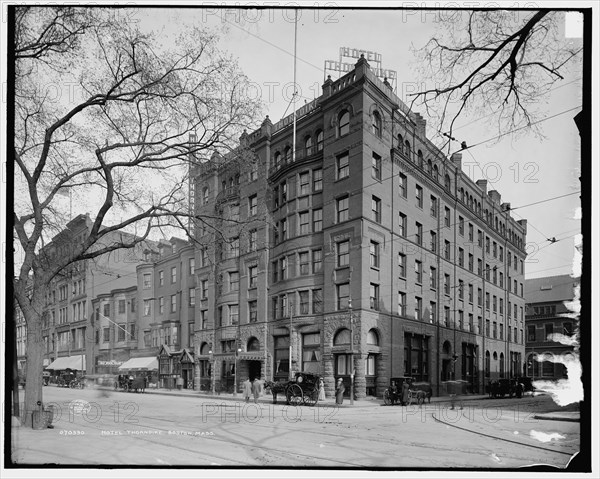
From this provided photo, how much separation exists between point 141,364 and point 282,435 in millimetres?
2048

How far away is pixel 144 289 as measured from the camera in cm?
686

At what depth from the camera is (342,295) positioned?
6.17m

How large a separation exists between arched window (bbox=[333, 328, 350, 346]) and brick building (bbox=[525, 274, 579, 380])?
2034mm

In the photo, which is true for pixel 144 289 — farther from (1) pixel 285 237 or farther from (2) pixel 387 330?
(2) pixel 387 330

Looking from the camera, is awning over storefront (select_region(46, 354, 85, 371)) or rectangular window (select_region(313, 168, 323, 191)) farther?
awning over storefront (select_region(46, 354, 85, 371))

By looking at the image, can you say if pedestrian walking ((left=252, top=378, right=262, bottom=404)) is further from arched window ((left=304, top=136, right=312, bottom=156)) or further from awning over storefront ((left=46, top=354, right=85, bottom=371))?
arched window ((left=304, top=136, right=312, bottom=156))

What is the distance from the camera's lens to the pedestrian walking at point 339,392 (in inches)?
240

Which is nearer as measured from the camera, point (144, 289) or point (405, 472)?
point (405, 472)

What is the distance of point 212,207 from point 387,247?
225cm

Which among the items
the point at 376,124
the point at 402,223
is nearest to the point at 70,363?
the point at 402,223

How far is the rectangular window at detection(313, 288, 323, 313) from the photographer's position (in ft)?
20.4

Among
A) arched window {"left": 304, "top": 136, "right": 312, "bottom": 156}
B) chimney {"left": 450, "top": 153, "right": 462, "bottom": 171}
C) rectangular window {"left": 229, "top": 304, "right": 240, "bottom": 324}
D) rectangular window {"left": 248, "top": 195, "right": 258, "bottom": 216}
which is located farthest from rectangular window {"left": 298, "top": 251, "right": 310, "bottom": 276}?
chimney {"left": 450, "top": 153, "right": 462, "bottom": 171}

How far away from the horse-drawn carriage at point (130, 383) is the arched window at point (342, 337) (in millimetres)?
2421

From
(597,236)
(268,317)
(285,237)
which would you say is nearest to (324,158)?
(285,237)
